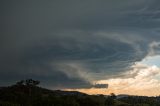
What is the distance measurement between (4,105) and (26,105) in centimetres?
2004

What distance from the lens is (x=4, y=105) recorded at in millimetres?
180875

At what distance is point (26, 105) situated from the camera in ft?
650

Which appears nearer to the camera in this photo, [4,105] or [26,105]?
[4,105]
